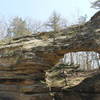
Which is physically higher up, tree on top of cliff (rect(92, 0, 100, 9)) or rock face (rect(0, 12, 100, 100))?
tree on top of cliff (rect(92, 0, 100, 9))

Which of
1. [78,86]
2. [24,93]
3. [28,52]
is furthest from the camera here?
[78,86]

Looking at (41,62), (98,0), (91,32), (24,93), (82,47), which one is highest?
(98,0)

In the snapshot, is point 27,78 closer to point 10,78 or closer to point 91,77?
point 10,78

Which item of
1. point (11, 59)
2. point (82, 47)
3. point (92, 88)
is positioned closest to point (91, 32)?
point (82, 47)

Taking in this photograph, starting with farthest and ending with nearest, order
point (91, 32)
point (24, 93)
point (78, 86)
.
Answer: point (78, 86), point (24, 93), point (91, 32)

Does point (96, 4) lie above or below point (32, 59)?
Result: above

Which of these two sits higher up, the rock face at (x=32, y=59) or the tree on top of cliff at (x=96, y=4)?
the tree on top of cliff at (x=96, y=4)

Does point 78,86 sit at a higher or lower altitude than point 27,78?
lower

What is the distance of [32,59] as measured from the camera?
10.5m

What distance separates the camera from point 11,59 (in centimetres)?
1077

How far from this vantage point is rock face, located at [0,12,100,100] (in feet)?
31.8

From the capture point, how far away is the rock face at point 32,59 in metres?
9.70

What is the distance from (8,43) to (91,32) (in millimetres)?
5425

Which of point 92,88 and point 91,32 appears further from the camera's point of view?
point 92,88
